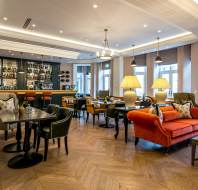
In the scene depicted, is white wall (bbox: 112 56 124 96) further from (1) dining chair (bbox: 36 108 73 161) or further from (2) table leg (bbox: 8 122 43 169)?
(2) table leg (bbox: 8 122 43 169)

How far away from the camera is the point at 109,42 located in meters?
7.89

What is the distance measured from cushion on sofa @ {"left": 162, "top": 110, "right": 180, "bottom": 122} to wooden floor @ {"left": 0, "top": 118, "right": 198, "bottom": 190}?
0.75m

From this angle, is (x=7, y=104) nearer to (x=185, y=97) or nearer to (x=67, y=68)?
(x=185, y=97)

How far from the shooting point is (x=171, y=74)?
8.30 metres

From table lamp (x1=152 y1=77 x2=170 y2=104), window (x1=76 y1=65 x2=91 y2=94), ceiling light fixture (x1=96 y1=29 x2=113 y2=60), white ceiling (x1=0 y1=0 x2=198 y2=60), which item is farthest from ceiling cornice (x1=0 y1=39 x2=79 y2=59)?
table lamp (x1=152 y1=77 x2=170 y2=104)

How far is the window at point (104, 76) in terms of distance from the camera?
11.7 m

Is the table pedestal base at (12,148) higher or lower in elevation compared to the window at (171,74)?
lower

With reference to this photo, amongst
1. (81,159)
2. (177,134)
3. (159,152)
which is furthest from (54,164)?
(177,134)

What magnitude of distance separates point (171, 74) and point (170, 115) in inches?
175

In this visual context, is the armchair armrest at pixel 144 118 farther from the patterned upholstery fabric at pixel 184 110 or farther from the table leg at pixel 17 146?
the table leg at pixel 17 146

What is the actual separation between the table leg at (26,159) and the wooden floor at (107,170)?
12 centimetres

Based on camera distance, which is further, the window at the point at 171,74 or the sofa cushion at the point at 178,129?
the window at the point at 171,74

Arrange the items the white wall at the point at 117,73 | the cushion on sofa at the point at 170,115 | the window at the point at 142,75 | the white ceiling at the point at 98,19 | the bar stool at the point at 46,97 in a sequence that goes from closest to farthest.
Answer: the white ceiling at the point at 98,19, the cushion on sofa at the point at 170,115, the bar stool at the point at 46,97, the window at the point at 142,75, the white wall at the point at 117,73

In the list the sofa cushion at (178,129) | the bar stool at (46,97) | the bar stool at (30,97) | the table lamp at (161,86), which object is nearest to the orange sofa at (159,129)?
the sofa cushion at (178,129)
